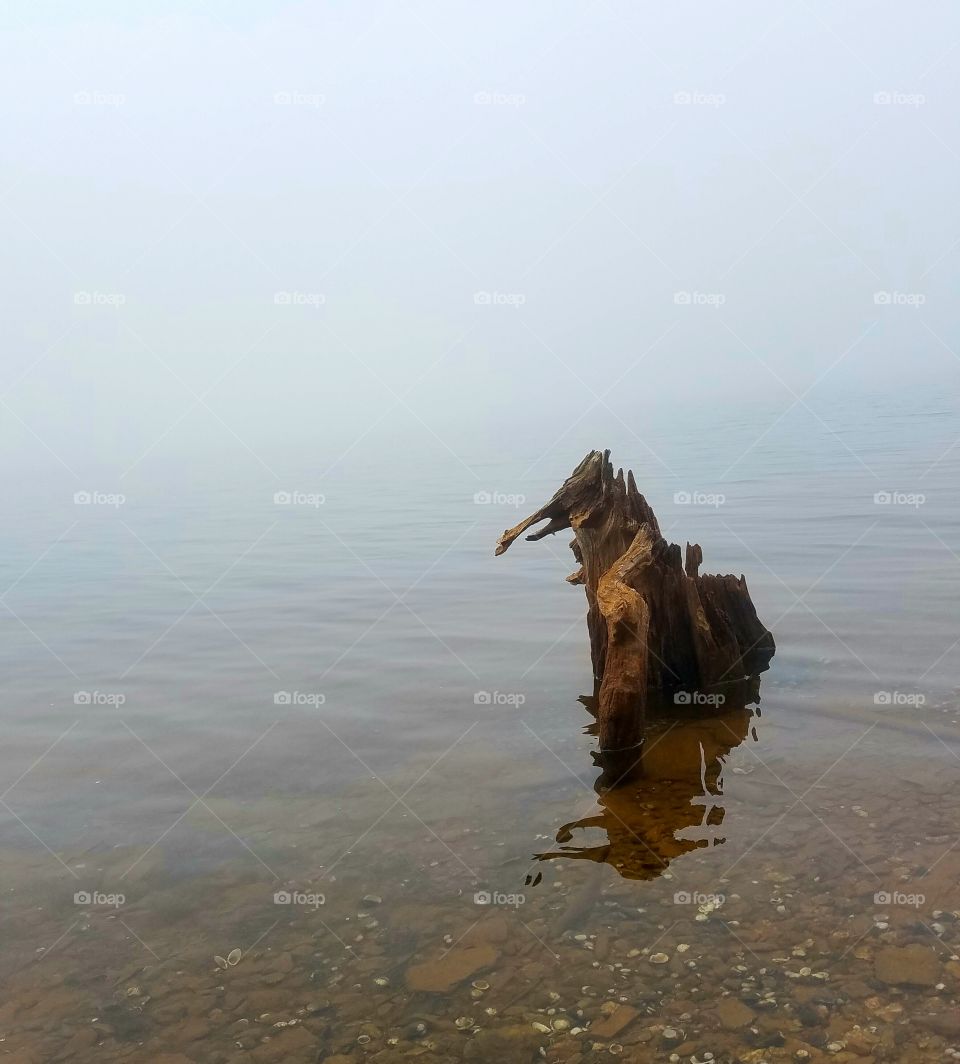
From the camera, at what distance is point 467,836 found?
6594 millimetres

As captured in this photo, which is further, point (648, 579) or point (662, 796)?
point (648, 579)

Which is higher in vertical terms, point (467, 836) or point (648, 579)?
point (648, 579)

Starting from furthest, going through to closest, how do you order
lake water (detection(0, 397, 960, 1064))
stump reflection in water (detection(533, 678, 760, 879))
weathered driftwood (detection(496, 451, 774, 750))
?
weathered driftwood (detection(496, 451, 774, 750)) → stump reflection in water (detection(533, 678, 760, 879)) → lake water (detection(0, 397, 960, 1064))

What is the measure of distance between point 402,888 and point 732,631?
4.88 m

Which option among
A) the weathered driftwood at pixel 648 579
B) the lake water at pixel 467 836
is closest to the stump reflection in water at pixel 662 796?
the lake water at pixel 467 836

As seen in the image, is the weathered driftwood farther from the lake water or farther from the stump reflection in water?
the lake water

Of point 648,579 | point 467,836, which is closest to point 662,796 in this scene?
point 467,836

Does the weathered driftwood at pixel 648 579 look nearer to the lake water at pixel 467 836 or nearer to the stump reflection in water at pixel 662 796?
the stump reflection in water at pixel 662 796

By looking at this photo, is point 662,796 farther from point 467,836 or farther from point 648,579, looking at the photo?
point 648,579

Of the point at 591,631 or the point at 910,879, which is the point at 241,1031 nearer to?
the point at 910,879

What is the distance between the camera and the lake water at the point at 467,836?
4.66 meters

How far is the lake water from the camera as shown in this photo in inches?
183

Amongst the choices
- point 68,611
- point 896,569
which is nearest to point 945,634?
point 896,569

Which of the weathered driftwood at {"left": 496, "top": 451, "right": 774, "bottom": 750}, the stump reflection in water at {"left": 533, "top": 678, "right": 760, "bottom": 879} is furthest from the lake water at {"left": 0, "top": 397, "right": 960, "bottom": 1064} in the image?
the weathered driftwood at {"left": 496, "top": 451, "right": 774, "bottom": 750}
